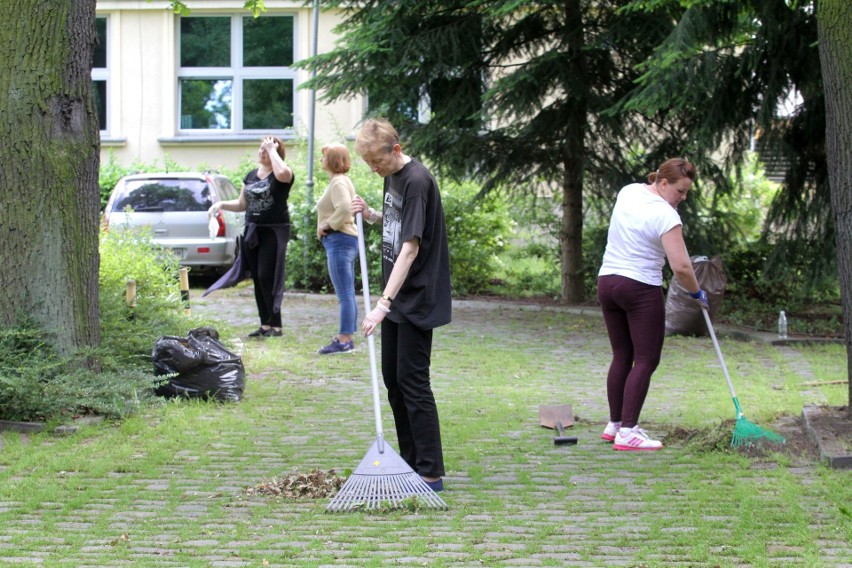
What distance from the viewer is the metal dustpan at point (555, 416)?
25.2ft

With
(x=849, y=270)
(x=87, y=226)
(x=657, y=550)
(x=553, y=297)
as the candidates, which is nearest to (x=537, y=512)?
(x=657, y=550)

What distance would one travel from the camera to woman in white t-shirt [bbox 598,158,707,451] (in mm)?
6922

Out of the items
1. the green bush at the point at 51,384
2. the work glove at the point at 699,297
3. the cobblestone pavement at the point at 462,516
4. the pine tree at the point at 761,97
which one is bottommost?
the cobblestone pavement at the point at 462,516

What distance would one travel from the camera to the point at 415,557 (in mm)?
4875

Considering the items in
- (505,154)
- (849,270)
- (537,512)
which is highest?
(505,154)

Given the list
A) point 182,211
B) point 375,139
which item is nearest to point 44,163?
point 375,139

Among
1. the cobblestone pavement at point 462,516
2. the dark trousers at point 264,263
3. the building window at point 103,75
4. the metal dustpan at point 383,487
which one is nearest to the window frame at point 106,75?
the building window at point 103,75

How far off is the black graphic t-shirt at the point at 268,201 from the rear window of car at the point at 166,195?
23.4ft

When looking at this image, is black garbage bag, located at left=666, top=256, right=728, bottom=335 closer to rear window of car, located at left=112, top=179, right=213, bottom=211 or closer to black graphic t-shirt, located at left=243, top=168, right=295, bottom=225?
black graphic t-shirt, located at left=243, top=168, right=295, bottom=225

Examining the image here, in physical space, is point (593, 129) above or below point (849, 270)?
above

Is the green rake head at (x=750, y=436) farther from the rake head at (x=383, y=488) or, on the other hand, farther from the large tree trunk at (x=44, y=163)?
the large tree trunk at (x=44, y=163)

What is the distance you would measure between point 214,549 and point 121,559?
0.39 m

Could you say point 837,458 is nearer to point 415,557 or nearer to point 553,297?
point 415,557

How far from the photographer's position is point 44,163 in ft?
25.4
